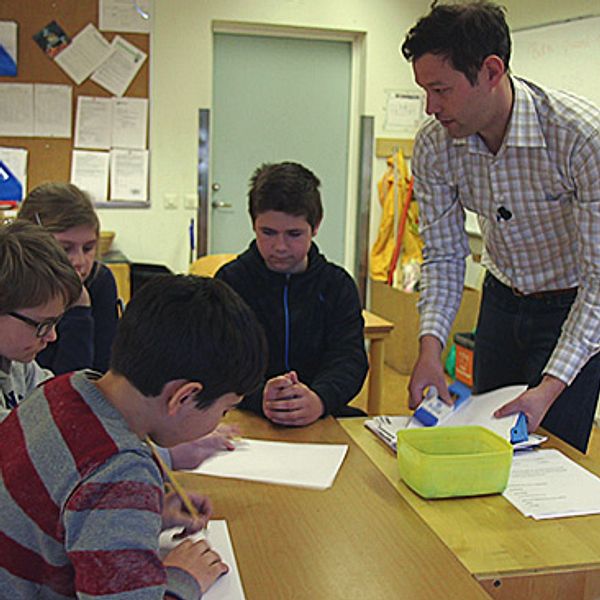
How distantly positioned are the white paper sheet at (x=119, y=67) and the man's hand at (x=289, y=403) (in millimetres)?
3329

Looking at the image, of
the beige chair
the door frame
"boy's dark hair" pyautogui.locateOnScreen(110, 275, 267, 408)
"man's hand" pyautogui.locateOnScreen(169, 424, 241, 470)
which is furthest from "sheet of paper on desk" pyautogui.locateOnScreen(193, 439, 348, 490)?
the door frame

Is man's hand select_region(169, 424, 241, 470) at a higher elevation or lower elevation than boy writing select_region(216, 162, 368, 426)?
lower

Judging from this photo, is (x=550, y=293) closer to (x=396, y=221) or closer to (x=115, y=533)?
(x=115, y=533)

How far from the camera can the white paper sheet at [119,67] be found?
4.54 m

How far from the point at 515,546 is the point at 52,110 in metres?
4.00

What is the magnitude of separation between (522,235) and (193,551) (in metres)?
1.07

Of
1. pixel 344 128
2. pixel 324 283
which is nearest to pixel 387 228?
pixel 344 128

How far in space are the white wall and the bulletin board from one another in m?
0.16

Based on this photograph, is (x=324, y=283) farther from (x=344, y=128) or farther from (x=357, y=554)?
(x=344, y=128)

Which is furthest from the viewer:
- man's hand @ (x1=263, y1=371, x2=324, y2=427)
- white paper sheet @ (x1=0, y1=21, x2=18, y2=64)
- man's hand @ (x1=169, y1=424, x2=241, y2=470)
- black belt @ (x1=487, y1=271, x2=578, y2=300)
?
white paper sheet @ (x1=0, y1=21, x2=18, y2=64)

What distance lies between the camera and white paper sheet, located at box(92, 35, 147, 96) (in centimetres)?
454

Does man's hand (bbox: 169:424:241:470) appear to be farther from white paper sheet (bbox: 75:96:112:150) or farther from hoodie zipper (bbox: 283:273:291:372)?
white paper sheet (bbox: 75:96:112:150)

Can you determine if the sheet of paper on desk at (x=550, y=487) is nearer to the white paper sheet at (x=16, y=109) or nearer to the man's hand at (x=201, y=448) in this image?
the man's hand at (x=201, y=448)

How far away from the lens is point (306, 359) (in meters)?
2.04
